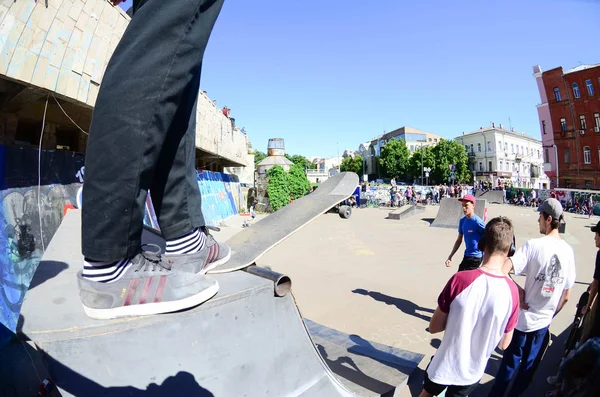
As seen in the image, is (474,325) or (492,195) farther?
(492,195)

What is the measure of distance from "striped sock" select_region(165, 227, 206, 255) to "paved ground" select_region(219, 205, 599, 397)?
8.00 ft

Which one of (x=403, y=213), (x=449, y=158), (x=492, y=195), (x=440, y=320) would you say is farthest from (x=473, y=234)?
(x=449, y=158)

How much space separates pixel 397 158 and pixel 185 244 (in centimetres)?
7482

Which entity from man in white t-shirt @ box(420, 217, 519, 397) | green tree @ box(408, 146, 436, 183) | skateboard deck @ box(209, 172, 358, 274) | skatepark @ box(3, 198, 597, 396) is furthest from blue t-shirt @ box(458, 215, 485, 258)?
green tree @ box(408, 146, 436, 183)

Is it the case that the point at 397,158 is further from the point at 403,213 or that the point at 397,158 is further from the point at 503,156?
the point at 403,213

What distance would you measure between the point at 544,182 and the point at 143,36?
86.3m

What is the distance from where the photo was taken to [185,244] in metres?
1.38

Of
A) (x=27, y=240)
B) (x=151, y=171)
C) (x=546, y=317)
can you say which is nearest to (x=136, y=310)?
(x=151, y=171)

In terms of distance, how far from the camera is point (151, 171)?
1.01 m

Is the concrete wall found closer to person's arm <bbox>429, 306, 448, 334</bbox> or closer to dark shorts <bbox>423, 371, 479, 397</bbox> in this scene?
person's arm <bbox>429, 306, 448, 334</bbox>

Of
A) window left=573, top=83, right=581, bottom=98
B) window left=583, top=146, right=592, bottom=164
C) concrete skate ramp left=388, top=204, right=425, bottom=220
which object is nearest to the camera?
concrete skate ramp left=388, top=204, right=425, bottom=220

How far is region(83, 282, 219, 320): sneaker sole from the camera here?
3.30ft

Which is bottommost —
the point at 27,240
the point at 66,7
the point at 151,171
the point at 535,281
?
the point at 535,281

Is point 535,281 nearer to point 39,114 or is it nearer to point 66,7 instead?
point 66,7
